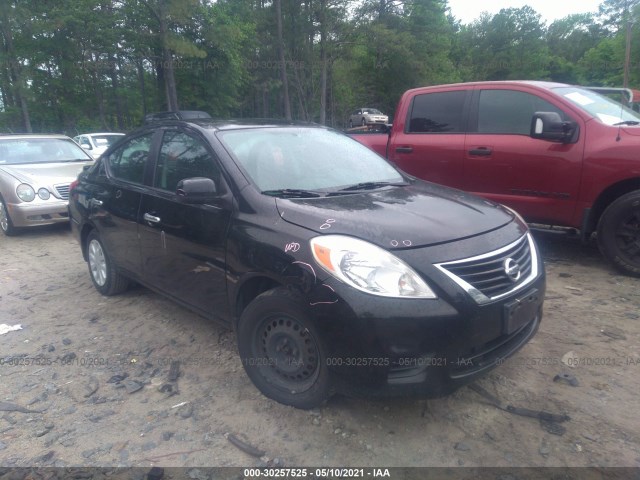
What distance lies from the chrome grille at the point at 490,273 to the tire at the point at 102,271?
3291 mm

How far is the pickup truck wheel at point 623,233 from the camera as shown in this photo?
4.36 meters

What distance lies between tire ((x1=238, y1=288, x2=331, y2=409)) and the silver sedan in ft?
18.8

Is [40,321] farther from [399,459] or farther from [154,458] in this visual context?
[399,459]

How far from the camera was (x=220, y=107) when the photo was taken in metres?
32.4

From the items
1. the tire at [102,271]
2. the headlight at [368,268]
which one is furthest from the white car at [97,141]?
the headlight at [368,268]

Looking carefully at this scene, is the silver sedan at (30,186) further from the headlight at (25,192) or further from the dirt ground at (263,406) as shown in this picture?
the dirt ground at (263,406)

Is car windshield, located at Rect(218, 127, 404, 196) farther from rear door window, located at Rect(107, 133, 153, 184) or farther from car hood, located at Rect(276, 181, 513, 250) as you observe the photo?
rear door window, located at Rect(107, 133, 153, 184)

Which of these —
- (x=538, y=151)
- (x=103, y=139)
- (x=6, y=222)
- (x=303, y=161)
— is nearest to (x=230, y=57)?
(x=103, y=139)

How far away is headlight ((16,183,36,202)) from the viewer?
23.3 feet

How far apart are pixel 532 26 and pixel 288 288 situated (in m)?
57.0

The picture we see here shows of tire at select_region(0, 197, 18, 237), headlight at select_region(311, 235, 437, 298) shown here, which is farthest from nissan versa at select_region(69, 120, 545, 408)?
tire at select_region(0, 197, 18, 237)

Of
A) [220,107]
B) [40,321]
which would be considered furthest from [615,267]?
[220,107]

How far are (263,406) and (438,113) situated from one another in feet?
14.2

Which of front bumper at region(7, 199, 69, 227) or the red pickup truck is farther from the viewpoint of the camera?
front bumper at region(7, 199, 69, 227)
